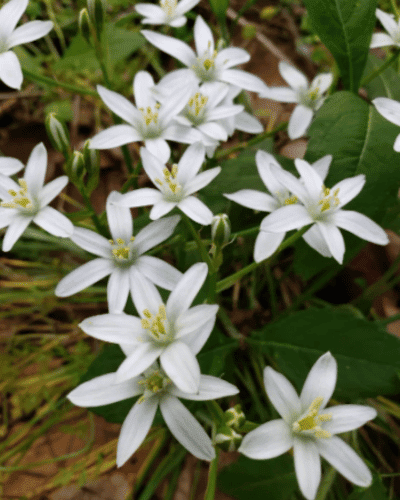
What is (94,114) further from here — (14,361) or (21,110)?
(14,361)

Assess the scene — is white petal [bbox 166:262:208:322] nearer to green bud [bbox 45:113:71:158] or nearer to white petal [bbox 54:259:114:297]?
white petal [bbox 54:259:114:297]

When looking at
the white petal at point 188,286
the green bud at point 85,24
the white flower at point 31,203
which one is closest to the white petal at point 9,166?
the white flower at point 31,203

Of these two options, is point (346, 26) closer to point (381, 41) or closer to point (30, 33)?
point (381, 41)

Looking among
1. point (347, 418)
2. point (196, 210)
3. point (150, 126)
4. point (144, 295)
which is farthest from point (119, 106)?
point (347, 418)

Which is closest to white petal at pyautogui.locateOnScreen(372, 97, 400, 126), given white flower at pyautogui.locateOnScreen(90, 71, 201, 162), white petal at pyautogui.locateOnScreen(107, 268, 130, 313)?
white flower at pyautogui.locateOnScreen(90, 71, 201, 162)

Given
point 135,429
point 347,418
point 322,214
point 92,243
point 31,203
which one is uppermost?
point 31,203

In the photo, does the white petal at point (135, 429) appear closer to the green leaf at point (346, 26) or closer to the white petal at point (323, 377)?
the white petal at point (323, 377)

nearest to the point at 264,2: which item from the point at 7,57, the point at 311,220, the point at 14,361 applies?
the point at 7,57
